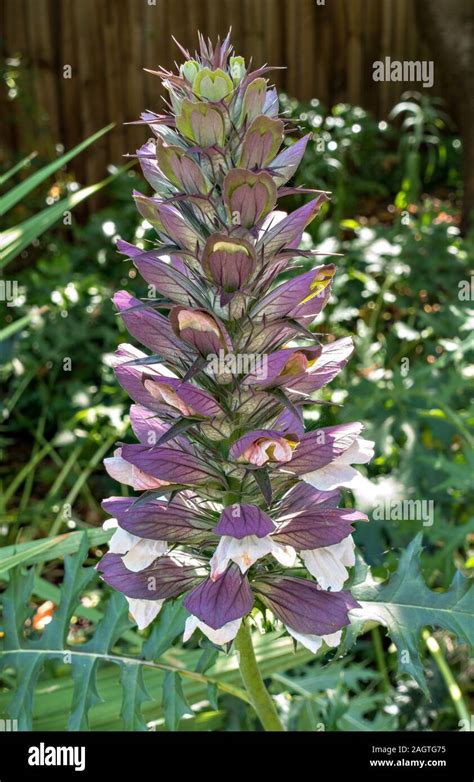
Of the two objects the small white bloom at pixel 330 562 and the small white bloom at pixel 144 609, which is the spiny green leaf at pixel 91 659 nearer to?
the small white bloom at pixel 144 609

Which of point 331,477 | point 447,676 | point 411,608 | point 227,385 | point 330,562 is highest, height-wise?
point 227,385

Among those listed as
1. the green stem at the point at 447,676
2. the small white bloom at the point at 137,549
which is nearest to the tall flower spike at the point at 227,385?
the small white bloom at the point at 137,549

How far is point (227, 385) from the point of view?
1.12 meters

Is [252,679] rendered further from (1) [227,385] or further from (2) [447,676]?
(2) [447,676]

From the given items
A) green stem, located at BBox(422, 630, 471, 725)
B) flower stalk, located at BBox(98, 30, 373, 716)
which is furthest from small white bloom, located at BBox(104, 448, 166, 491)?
green stem, located at BBox(422, 630, 471, 725)

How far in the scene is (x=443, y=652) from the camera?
2404 mm

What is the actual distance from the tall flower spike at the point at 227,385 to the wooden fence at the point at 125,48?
3.72 meters

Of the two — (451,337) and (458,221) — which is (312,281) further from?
(458,221)

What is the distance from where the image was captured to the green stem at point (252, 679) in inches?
49.9

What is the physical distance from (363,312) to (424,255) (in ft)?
1.39

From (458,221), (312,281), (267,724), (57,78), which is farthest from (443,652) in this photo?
(57,78)

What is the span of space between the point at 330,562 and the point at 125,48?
4.36m

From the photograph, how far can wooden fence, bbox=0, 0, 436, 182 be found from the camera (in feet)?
15.6

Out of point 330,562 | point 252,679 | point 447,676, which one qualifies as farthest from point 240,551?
point 447,676
